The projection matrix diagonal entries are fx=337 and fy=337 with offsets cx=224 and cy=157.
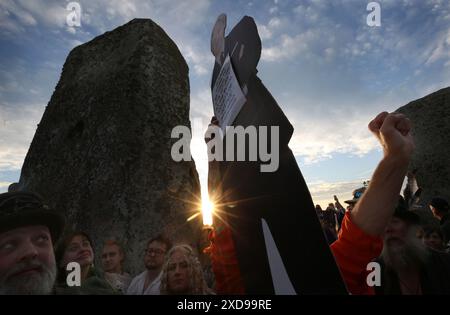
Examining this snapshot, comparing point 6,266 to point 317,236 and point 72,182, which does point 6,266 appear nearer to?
point 317,236

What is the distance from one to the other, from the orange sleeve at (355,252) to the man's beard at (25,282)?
158 centimetres

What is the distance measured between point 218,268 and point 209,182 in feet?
1.02

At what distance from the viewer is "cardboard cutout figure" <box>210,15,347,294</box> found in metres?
0.80

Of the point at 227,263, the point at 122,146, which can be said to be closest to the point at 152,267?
the point at 227,263

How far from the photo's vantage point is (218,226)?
1.12m

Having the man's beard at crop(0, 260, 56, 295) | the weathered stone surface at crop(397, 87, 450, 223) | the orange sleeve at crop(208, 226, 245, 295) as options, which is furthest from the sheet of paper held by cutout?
the weathered stone surface at crop(397, 87, 450, 223)

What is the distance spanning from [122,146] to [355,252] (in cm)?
593

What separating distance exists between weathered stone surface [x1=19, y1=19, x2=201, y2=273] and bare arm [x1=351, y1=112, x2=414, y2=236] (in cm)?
508

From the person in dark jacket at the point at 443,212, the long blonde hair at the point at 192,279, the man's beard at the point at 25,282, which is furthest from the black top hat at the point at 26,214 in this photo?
the person in dark jacket at the point at 443,212

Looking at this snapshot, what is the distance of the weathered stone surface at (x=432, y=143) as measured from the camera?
9.41 m

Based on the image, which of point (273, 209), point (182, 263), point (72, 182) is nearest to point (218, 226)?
point (273, 209)

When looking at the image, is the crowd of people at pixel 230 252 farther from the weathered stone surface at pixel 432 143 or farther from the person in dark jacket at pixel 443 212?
the weathered stone surface at pixel 432 143

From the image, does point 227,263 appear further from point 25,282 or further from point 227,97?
point 25,282

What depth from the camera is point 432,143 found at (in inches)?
396
